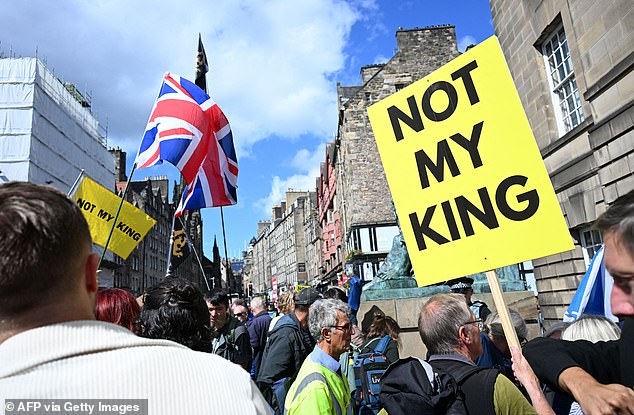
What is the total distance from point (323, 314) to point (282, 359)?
4.75ft

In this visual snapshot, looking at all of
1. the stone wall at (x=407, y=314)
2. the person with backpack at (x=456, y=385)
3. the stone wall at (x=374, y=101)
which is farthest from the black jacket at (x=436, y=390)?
the stone wall at (x=374, y=101)

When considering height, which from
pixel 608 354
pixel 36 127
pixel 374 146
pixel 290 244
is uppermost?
pixel 36 127

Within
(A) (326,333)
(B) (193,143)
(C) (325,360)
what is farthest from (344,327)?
(B) (193,143)

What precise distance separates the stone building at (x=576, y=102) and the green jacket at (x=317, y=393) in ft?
24.9

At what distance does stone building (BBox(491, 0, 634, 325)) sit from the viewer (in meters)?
8.06

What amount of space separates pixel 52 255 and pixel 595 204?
422 inches

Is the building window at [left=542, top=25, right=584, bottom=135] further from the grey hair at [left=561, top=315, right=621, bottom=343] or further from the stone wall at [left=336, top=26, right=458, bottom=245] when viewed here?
the stone wall at [left=336, top=26, right=458, bottom=245]

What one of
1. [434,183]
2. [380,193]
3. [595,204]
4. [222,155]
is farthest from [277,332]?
[380,193]

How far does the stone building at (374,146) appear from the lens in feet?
106

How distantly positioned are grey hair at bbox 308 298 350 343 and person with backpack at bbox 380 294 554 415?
0.85 meters

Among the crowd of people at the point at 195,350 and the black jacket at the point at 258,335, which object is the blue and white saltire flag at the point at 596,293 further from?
the black jacket at the point at 258,335

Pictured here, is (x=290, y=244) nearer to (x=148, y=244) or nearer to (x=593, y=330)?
(x=148, y=244)

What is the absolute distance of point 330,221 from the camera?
55.4m

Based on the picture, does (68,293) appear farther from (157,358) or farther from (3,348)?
(157,358)
